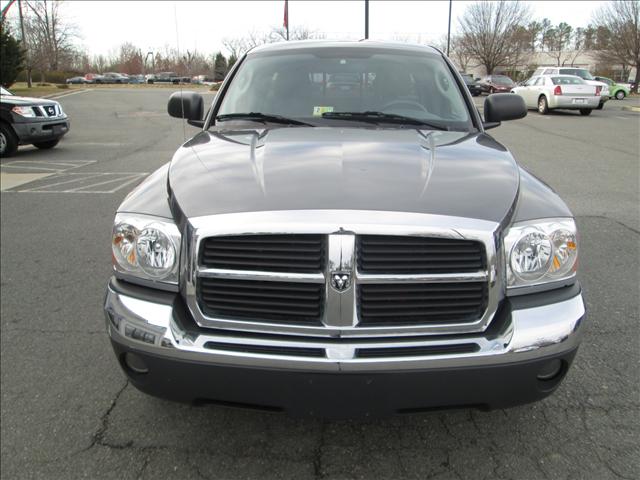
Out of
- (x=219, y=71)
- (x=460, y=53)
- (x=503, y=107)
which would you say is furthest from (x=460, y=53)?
(x=503, y=107)

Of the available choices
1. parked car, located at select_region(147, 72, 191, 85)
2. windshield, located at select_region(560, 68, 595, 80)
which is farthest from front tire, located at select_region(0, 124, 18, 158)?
windshield, located at select_region(560, 68, 595, 80)

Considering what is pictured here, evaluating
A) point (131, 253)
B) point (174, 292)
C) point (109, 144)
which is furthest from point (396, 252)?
point (109, 144)

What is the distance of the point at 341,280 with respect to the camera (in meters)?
1.95

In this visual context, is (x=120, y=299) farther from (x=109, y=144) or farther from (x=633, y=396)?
(x=109, y=144)

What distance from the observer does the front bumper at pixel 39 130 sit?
1147 cm

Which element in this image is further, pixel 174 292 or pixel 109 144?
pixel 109 144

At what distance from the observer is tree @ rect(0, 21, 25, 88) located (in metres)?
28.0

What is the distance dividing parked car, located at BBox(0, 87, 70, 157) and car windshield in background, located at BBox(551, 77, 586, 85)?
18.2 m

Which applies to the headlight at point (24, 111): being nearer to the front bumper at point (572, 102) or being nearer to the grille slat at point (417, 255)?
the grille slat at point (417, 255)

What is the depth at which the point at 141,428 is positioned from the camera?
102 inches

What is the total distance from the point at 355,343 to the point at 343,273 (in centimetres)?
27

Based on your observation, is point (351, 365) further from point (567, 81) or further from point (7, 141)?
point (567, 81)

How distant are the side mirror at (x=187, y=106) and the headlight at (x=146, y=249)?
5.94 ft

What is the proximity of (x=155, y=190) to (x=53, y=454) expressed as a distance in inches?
51.2
